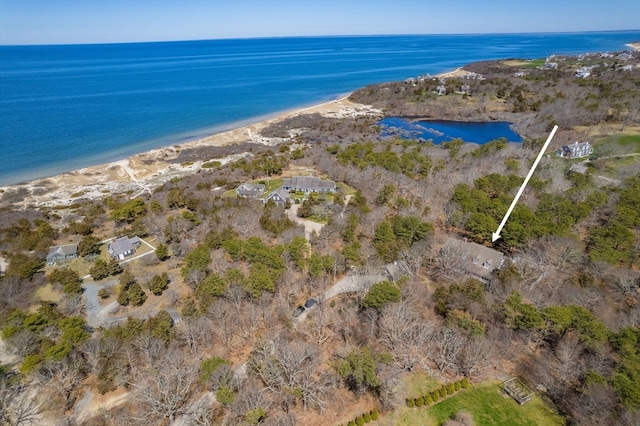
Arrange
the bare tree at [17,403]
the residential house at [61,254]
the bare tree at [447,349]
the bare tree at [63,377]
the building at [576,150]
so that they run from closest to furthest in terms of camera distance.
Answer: the bare tree at [17,403], the bare tree at [63,377], the bare tree at [447,349], the residential house at [61,254], the building at [576,150]

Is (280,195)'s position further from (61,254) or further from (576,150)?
(576,150)

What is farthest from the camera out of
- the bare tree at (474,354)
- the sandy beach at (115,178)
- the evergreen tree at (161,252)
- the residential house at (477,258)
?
the sandy beach at (115,178)

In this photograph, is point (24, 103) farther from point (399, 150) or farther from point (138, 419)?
point (138, 419)

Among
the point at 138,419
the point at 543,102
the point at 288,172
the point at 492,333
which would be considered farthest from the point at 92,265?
the point at 543,102

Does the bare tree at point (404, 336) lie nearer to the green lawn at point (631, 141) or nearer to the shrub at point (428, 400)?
the shrub at point (428, 400)

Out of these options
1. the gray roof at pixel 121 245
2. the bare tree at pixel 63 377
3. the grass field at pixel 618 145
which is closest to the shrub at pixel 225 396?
the bare tree at pixel 63 377
